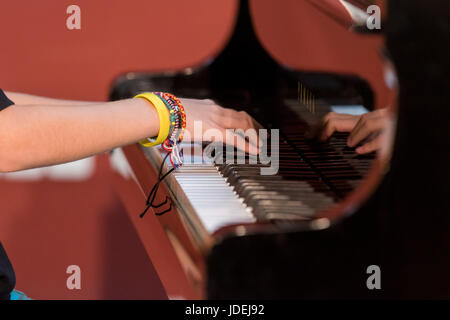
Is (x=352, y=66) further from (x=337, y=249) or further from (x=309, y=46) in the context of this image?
(x=337, y=249)

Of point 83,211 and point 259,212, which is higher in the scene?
point 259,212

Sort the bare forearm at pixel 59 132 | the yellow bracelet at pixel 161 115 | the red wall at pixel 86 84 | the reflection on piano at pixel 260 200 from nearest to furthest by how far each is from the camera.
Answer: the reflection on piano at pixel 260 200
the bare forearm at pixel 59 132
the yellow bracelet at pixel 161 115
the red wall at pixel 86 84

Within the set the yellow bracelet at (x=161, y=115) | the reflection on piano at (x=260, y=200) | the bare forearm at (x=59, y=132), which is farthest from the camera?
the yellow bracelet at (x=161, y=115)

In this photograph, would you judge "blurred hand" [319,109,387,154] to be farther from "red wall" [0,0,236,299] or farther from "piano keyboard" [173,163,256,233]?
"red wall" [0,0,236,299]

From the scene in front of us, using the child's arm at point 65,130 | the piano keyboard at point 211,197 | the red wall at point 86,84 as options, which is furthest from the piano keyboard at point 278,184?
the red wall at point 86,84

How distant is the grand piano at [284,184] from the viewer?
71 centimetres

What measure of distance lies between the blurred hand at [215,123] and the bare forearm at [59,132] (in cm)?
12

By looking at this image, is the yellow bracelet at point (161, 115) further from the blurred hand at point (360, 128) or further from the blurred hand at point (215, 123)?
the blurred hand at point (360, 128)

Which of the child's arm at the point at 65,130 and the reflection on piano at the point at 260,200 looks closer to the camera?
the reflection on piano at the point at 260,200

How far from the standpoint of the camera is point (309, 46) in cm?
124

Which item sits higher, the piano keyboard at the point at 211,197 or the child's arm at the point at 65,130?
the child's arm at the point at 65,130

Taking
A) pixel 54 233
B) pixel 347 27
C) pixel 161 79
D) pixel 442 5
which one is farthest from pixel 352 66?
pixel 54 233
